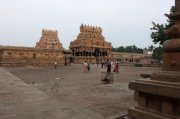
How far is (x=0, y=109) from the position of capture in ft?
21.5

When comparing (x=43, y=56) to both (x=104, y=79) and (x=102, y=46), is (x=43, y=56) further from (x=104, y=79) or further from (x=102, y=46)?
(x=104, y=79)

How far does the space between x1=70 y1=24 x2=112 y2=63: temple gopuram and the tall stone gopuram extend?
192 ft

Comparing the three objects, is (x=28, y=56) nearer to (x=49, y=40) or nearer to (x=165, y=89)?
(x=49, y=40)

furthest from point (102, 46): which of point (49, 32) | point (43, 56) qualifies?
point (43, 56)

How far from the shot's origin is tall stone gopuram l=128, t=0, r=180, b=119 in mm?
3943

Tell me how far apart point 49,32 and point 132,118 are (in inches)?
2756

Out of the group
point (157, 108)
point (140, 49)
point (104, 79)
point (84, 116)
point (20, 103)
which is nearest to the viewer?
point (157, 108)

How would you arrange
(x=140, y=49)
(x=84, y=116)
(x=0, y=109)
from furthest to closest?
(x=140, y=49) < (x=0, y=109) < (x=84, y=116)

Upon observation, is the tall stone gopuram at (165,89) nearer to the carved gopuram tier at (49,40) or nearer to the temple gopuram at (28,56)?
the temple gopuram at (28,56)

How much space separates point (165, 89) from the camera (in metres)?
3.96

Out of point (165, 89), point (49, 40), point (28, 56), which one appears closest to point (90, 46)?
point (49, 40)

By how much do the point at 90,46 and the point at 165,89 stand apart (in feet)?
213

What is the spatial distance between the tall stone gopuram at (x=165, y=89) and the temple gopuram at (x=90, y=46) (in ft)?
192

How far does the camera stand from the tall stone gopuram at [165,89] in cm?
394
